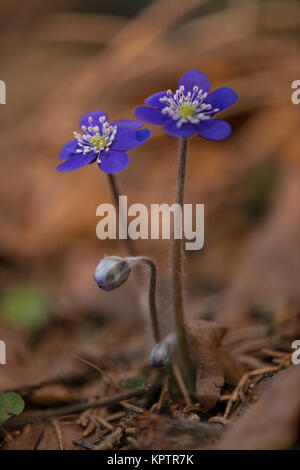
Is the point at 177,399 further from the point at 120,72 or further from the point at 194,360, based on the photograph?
the point at 120,72

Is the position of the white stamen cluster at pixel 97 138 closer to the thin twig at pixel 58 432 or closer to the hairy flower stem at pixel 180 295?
the hairy flower stem at pixel 180 295

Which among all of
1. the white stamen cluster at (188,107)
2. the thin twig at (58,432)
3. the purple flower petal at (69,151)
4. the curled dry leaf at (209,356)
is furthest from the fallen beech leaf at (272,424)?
the purple flower petal at (69,151)

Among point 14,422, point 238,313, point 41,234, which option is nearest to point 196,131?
point 14,422

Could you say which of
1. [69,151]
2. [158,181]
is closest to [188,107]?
[69,151]

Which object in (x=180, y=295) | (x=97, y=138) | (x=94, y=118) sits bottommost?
(x=180, y=295)

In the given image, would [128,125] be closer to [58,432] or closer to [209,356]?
[209,356]

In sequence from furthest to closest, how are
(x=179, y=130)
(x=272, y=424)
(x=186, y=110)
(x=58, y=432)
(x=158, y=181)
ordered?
(x=158, y=181) < (x=58, y=432) < (x=186, y=110) < (x=179, y=130) < (x=272, y=424)

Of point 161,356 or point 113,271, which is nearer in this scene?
point 113,271
